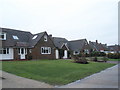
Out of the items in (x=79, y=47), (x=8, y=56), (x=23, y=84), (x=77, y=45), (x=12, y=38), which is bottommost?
(x=23, y=84)

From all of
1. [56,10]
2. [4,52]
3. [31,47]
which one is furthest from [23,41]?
[56,10]

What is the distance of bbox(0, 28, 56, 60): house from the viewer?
2514 centimetres

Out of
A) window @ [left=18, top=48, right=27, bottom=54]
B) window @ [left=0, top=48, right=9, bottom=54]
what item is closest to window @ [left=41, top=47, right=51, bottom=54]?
window @ [left=18, top=48, right=27, bottom=54]

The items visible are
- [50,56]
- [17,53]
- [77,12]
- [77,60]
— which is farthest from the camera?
[50,56]

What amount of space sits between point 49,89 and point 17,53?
19.8 meters

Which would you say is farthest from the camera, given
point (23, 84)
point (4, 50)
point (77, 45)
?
point (77, 45)

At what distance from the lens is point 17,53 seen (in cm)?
2594

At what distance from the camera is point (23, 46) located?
2645cm

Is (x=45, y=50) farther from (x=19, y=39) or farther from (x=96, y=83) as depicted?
(x=96, y=83)

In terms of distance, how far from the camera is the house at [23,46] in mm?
25138

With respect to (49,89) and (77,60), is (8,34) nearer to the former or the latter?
(77,60)

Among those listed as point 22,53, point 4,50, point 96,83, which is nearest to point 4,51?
point 4,50

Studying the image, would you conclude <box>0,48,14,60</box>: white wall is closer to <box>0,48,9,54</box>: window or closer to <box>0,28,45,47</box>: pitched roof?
<box>0,48,9,54</box>: window

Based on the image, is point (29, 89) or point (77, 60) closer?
point (29, 89)
